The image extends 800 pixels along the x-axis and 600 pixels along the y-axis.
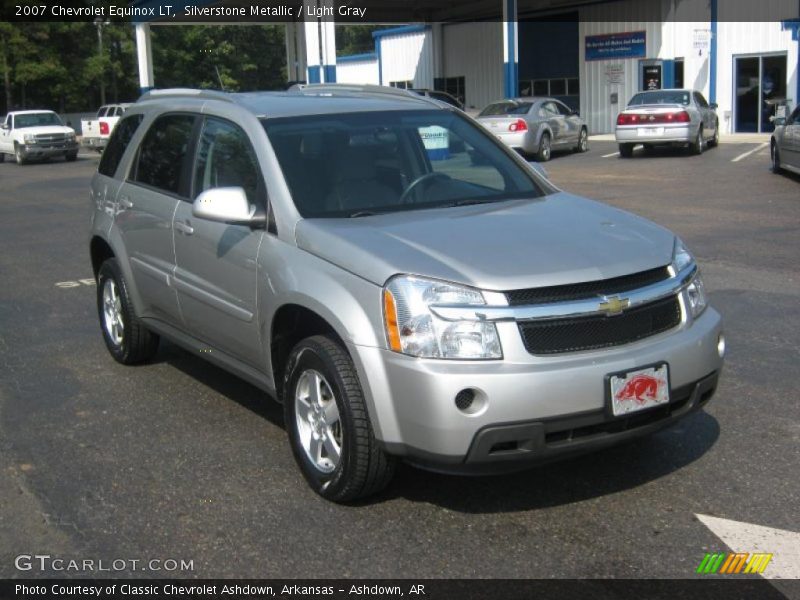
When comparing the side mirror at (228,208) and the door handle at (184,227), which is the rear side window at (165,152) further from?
the side mirror at (228,208)

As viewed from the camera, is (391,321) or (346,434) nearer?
(391,321)

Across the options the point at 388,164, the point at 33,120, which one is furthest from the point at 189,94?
the point at 33,120

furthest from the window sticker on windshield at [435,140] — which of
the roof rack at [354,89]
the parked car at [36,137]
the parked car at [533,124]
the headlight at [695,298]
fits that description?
the parked car at [36,137]

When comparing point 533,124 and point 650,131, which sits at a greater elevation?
point 533,124

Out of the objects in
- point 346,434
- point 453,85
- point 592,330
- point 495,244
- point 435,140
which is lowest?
point 346,434

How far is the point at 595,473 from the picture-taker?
4.73 metres

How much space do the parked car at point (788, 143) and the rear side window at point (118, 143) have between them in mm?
13046

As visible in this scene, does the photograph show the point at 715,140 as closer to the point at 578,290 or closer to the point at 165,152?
the point at 165,152

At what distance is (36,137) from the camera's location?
109ft

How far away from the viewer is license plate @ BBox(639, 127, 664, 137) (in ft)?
77.4

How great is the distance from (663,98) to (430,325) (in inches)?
873

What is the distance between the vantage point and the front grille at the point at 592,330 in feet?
13.0

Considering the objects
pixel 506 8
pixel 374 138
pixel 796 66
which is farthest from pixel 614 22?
pixel 374 138

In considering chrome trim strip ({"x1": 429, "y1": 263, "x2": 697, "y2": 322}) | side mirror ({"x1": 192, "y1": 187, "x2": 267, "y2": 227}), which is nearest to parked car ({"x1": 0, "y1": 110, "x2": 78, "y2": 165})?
side mirror ({"x1": 192, "y1": 187, "x2": 267, "y2": 227})
